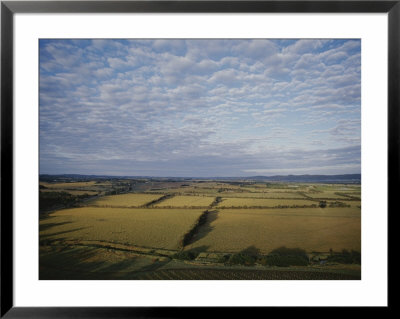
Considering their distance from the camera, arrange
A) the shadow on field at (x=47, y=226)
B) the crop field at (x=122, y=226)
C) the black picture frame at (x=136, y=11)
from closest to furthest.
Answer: the black picture frame at (x=136, y=11) → the shadow on field at (x=47, y=226) → the crop field at (x=122, y=226)

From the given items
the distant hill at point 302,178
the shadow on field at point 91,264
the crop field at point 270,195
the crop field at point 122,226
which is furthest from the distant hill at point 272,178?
the shadow on field at point 91,264

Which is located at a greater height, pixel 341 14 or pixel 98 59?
pixel 341 14

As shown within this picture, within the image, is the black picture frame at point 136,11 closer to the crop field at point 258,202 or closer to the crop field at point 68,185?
the crop field at point 68,185

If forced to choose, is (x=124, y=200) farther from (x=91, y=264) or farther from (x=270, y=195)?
(x=270, y=195)

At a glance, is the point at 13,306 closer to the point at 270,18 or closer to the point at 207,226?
the point at 207,226

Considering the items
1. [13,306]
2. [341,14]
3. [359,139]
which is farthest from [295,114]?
[13,306]

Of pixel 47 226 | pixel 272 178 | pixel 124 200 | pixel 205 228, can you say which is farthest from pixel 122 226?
pixel 272 178

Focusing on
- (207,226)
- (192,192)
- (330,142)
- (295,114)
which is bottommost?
(207,226)
